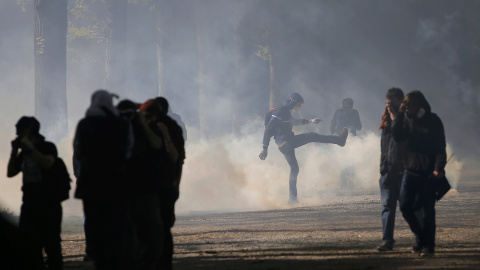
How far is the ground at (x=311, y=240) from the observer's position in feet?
27.0

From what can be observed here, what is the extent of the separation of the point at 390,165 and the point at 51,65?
18510 mm

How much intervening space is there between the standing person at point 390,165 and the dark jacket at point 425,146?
10.6 inches

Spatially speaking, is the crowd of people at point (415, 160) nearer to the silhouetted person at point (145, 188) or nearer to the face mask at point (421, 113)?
the face mask at point (421, 113)

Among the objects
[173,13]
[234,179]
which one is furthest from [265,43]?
[234,179]

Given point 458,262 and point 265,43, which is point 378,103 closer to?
point 265,43

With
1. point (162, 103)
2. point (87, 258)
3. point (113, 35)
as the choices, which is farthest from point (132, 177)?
point (113, 35)

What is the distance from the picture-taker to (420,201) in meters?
8.34

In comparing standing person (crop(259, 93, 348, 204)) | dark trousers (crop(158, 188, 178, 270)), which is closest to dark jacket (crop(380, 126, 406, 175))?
dark trousers (crop(158, 188, 178, 270))

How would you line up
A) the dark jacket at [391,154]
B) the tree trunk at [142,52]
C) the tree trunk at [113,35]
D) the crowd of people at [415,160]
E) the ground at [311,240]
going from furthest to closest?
the tree trunk at [142,52] < the tree trunk at [113,35] < the dark jacket at [391,154] < the crowd of people at [415,160] < the ground at [311,240]

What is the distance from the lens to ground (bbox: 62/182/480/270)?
8234mm

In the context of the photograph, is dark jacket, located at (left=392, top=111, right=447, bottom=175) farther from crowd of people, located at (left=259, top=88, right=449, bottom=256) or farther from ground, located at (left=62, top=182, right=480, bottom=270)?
ground, located at (left=62, top=182, right=480, bottom=270)

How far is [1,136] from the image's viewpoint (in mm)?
31625

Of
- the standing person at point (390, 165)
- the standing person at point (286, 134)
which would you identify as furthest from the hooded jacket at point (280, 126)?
the standing person at point (390, 165)

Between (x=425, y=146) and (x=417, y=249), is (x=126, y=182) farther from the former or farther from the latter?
(x=417, y=249)
